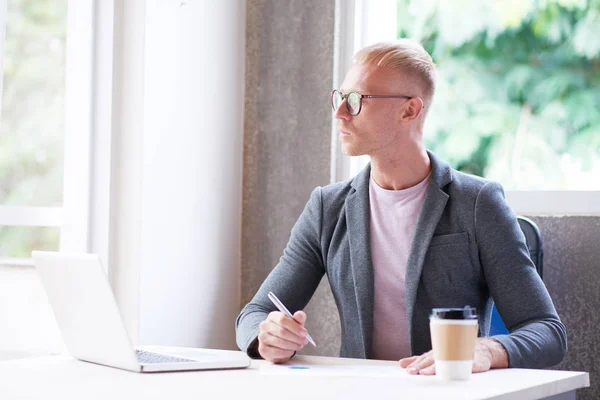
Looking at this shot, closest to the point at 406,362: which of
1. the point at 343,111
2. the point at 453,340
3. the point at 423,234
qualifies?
the point at 453,340

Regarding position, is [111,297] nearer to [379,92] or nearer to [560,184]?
[379,92]

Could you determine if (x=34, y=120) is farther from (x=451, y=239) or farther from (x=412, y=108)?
(x=451, y=239)

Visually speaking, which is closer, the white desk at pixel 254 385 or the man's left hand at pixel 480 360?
the white desk at pixel 254 385

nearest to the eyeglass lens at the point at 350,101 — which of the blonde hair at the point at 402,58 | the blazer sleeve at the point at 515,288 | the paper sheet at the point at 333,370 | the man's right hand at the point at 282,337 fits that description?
the blonde hair at the point at 402,58

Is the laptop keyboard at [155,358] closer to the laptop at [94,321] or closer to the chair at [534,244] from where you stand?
the laptop at [94,321]

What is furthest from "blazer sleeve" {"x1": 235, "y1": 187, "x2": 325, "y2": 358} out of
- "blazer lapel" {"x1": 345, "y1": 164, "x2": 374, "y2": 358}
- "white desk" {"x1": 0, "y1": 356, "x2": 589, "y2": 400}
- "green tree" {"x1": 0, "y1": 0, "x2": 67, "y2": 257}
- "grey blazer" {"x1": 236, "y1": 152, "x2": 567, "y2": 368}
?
"green tree" {"x1": 0, "y1": 0, "x2": 67, "y2": 257}

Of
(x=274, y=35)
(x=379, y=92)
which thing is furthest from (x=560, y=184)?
(x=274, y=35)

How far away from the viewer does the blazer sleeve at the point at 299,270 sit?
2203 millimetres

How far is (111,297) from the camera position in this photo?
5.16ft

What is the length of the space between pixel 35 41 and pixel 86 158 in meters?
0.42

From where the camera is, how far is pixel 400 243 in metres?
2.20

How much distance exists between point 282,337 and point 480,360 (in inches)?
15.7

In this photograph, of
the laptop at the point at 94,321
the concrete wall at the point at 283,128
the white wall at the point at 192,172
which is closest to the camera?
the laptop at the point at 94,321

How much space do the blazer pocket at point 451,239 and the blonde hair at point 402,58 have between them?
0.41m
